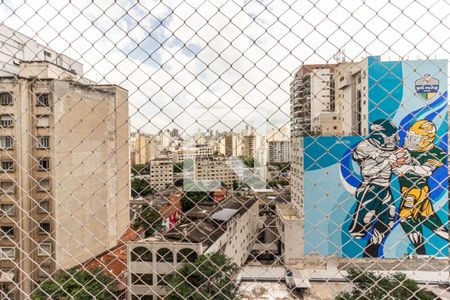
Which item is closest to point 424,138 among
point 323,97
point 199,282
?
point 323,97

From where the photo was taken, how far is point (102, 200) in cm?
234

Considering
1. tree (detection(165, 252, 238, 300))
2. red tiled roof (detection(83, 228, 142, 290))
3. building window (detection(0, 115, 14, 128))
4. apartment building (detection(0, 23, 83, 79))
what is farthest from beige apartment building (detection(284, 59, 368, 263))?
building window (detection(0, 115, 14, 128))

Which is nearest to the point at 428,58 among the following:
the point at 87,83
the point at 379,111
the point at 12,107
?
the point at 379,111

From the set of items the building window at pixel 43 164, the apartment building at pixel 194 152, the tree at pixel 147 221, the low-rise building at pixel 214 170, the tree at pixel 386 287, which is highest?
the apartment building at pixel 194 152

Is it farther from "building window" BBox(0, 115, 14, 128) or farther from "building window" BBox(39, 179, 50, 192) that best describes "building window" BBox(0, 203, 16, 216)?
"building window" BBox(0, 115, 14, 128)

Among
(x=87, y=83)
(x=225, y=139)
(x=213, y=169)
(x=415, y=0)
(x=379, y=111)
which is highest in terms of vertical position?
(x=415, y=0)

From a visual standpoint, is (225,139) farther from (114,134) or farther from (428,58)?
(428,58)

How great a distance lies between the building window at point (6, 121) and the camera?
1678 millimetres

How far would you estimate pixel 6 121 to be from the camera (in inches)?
70.4

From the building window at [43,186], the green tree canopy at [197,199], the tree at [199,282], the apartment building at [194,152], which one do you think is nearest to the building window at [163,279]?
the tree at [199,282]

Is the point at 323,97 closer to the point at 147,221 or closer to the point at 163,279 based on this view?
the point at 163,279

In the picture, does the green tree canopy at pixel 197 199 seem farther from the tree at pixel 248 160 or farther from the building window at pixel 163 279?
the building window at pixel 163 279

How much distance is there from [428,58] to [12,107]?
6.69ft

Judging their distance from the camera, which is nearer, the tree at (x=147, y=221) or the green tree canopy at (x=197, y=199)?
the green tree canopy at (x=197, y=199)
